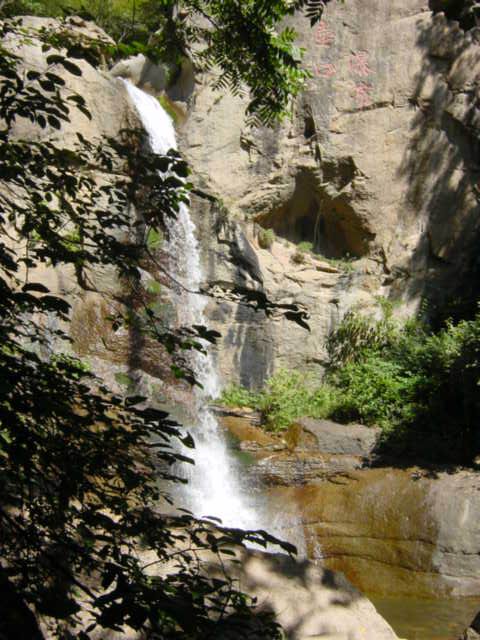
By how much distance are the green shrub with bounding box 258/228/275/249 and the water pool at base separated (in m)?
7.53

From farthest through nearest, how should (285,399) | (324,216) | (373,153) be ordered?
1. (324,216)
2. (373,153)
3. (285,399)

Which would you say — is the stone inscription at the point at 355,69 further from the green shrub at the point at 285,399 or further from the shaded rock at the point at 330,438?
the shaded rock at the point at 330,438

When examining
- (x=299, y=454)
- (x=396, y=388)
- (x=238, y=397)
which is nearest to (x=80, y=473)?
(x=299, y=454)

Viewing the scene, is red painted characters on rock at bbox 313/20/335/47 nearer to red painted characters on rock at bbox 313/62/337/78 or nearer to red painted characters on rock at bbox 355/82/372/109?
red painted characters on rock at bbox 313/62/337/78

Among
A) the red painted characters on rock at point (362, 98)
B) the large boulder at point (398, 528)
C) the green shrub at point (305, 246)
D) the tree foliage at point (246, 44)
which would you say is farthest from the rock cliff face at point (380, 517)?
the red painted characters on rock at point (362, 98)

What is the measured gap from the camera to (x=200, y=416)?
33.7 feet

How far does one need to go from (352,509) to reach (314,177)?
7.54 metres

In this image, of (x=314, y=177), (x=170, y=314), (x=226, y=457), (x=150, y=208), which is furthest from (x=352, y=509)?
(x=314, y=177)

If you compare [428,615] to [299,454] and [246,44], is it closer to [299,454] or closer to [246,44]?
[299,454]

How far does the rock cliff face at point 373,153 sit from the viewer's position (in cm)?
1333

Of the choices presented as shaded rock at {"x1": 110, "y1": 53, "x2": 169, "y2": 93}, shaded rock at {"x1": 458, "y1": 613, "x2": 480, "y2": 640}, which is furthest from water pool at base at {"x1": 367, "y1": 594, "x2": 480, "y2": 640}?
shaded rock at {"x1": 110, "y1": 53, "x2": 169, "y2": 93}

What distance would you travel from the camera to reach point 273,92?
12.0 feet

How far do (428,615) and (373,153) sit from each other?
932 centimetres

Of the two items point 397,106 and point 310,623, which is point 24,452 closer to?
A: point 310,623
